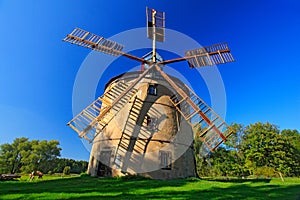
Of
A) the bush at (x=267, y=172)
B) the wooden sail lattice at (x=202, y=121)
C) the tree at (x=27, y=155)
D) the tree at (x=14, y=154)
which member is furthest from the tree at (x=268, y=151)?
the tree at (x=14, y=154)

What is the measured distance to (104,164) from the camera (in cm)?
1517

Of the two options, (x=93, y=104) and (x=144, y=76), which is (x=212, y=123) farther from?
(x=93, y=104)

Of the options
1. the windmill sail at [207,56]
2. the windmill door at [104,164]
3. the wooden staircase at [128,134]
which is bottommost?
the windmill door at [104,164]

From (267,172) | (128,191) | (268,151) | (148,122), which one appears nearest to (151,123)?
(148,122)

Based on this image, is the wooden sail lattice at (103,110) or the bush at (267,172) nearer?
the wooden sail lattice at (103,110)

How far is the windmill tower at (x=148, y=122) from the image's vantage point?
14242 mm

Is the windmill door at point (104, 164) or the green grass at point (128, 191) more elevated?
the windmill door at point (104, 164)

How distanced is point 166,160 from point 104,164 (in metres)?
4.77

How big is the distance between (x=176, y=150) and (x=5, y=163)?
48.7 meters

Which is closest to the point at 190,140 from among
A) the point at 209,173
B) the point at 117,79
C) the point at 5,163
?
the point at 117,79

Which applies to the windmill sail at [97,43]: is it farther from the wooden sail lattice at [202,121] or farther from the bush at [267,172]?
the bush at [267,172]

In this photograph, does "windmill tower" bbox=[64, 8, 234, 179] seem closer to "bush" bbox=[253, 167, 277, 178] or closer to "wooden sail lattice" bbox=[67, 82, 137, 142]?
"wooden sail lattice" bbox=[67, 82, 137, 142]

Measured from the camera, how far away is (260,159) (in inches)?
1502

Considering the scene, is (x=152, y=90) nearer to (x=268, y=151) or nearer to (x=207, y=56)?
(x=207, y=56)
